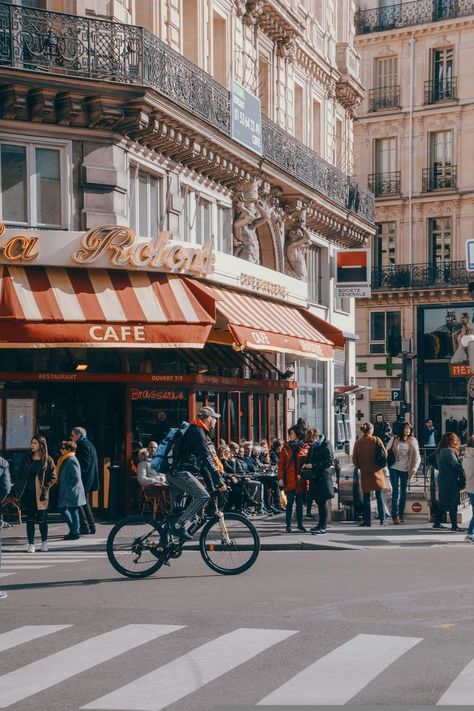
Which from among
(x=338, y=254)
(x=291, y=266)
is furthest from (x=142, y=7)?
(x=338, y=254)

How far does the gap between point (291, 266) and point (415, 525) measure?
13.1 metres

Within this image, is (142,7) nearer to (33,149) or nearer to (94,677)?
(33,149)

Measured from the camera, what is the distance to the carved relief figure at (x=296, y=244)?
31453 mm

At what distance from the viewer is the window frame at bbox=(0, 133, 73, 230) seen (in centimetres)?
2072

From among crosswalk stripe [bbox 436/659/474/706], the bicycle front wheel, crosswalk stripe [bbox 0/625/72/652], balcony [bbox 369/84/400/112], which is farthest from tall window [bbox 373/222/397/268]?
crosswalk stripe [bbox 436/659/474/706]

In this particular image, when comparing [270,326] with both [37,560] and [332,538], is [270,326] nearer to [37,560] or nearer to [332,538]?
[332,538]

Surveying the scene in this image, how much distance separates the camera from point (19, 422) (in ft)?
69.5

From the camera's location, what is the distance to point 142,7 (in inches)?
915

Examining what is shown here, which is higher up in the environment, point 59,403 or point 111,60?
point 111,60

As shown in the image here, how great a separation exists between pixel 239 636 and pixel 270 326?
50.7ft

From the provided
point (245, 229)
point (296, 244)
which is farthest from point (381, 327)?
point (245, 229)

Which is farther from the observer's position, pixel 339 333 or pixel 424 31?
pixel 424 31

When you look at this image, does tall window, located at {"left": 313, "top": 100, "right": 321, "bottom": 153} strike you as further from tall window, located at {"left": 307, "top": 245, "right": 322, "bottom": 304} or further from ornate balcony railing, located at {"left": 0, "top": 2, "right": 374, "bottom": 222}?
ornate balcony railing, located at {"left": 0, "top": 2, "right": 374, "bottom": 222}

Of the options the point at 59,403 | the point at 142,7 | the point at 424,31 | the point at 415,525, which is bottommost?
the point at 415,525
